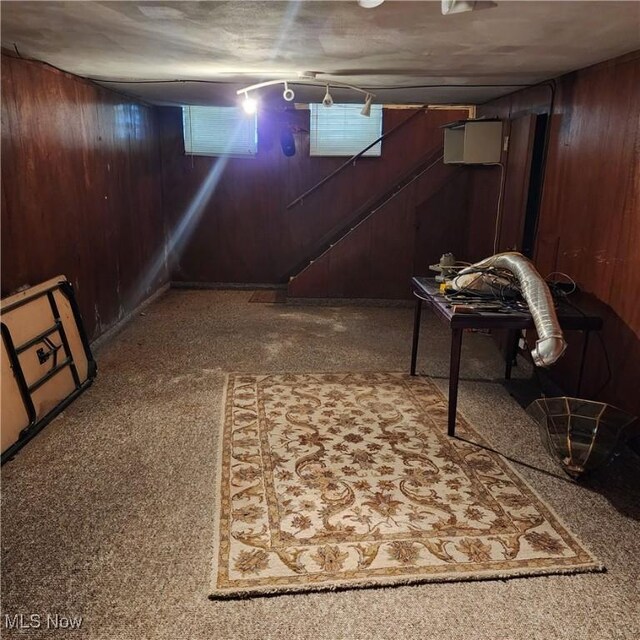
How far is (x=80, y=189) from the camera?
405 cm

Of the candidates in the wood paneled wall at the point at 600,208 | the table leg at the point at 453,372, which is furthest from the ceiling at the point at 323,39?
the table leg at the point at 453,372

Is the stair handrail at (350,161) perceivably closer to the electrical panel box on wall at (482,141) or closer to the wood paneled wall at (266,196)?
the wood paneled wall at (266,196)

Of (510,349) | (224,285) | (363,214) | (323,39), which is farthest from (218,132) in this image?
(510,349)

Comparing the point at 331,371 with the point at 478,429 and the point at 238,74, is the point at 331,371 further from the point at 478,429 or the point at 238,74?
the point at 238,74

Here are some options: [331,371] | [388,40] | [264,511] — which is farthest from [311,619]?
[388,40]

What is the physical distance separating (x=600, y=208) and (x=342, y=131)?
3885mm

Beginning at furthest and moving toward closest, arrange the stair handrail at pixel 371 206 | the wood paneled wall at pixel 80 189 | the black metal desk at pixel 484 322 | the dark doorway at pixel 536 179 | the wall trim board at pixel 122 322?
the stair handrail at pixel 371 206 < the wall trim board at pixel 122 322 < the dark doorway at pixel 536 179 < the wood paneled wall at pixel 80 189 < the black metal desk at pixel 484 322

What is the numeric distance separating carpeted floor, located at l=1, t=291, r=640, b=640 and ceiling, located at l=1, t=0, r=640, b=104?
2.08 meters

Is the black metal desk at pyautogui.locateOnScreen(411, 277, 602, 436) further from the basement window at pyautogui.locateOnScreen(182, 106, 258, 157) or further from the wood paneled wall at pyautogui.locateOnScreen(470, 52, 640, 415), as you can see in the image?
the basement window at pyautogui.locateOnScreen(182, 106, 258, 157)

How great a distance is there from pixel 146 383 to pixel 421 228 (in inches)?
141

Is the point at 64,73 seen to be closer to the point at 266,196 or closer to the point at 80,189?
the point at 80,189

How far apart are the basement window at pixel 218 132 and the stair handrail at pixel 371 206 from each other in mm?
1416

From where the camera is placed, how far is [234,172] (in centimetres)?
644

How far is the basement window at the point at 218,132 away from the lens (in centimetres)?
630
